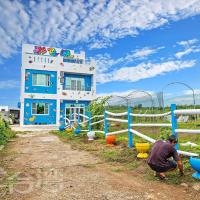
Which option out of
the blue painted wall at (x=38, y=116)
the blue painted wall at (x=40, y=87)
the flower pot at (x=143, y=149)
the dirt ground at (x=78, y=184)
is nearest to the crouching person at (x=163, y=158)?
the dirt ground at (x=78, y=184)

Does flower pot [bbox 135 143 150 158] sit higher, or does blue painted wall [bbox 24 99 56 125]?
blue painted wall [bbox 24 99 56 125]

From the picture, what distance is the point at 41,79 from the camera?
2992 centimetres

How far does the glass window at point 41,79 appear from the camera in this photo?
29.6 metres

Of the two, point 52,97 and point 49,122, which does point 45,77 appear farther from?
point 49,122

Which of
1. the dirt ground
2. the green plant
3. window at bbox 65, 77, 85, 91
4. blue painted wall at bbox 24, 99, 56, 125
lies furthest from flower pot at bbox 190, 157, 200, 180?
window at bbox 65, 77, 85, 91

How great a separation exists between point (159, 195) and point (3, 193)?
2524 mm

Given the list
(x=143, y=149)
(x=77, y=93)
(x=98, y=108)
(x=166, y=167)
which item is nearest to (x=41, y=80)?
(x=77, y=93)

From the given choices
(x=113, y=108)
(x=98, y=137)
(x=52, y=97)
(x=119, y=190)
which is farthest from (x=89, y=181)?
(x=52, y=97)

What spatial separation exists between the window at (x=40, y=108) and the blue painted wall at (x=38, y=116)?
34 cm

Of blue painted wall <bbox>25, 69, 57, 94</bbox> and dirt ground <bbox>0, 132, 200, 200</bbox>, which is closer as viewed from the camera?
dirt ground <bbox>0, 132, 200, 200</bbox>

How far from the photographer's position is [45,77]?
99.1ft

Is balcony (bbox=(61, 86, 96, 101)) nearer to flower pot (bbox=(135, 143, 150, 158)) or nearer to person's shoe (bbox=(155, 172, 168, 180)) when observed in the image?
flower pot (bbox=(135, 143, 150, 158))

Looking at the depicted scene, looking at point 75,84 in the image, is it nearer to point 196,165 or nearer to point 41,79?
point 41,79

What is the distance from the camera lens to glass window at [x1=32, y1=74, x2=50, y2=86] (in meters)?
29.6
